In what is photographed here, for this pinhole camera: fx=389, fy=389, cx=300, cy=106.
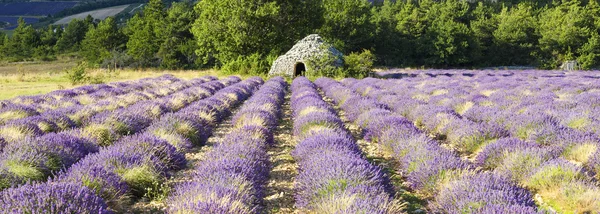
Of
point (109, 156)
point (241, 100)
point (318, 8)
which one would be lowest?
point (241, 100)

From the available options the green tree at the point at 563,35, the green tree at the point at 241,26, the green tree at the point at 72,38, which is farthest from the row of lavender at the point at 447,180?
the green tree at the point at 72,38

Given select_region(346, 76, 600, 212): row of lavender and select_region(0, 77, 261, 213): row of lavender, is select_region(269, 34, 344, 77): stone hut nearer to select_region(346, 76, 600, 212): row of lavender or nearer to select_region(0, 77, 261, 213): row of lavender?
select_region(346, 76, 600, 212): row of lavender

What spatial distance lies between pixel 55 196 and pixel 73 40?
2852 inches

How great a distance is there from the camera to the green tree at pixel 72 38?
205 ft

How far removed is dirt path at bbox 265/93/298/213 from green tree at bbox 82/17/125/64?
47.3 meters

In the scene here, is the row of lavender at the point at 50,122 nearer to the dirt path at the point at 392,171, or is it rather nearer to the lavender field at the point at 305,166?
the lavender field at the point at 305,166

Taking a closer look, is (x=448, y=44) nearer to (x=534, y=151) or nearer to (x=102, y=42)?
(x=102, y=42)

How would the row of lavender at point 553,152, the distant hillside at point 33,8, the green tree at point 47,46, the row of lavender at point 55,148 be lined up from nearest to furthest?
the row of lavender at point 553,152 → the row of lavender at point 55,148 → the green tree at point 47,46 → the distant hillside at point 33,8

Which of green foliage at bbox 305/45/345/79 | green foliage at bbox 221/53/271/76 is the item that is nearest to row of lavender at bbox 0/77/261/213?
green foliage at bbox 305/45/345/79

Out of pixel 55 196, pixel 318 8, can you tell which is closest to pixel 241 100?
pixel 55 196

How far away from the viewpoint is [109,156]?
14.7 ft

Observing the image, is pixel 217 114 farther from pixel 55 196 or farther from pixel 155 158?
pixel 55 196

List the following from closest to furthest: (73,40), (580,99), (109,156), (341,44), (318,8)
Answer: (109,156) < (580,99) < (318,8) < (341,44) < (73,40)

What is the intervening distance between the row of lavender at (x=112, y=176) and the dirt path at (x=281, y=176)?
122cm
